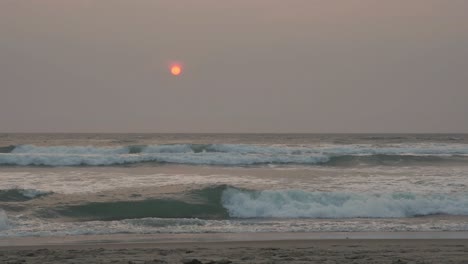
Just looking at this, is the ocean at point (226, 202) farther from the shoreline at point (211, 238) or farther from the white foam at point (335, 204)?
the shoreline at point (211, 238)

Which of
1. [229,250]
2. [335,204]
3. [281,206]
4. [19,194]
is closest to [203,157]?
[19,194]

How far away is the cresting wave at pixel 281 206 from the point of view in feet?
45.1

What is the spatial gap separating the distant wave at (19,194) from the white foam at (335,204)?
5.27m

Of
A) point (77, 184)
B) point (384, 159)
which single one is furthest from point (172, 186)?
point (384, 159)

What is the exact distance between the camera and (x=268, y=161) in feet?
99.3

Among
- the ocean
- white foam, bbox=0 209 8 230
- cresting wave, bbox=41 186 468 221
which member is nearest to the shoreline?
the ocean

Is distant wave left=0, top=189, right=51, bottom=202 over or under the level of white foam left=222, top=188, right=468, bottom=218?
over

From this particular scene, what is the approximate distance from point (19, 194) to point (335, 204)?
868 centimetres

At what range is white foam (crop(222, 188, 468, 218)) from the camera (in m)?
13.8

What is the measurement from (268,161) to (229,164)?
2347 mm

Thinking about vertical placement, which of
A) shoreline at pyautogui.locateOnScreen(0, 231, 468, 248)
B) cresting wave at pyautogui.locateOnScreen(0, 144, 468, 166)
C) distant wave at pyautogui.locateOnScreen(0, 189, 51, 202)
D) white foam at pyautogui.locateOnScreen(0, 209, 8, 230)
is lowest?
shoreline at pyautogui.locateOnScreen(0, 231, 468, 248)

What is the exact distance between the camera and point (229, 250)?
8.66 m

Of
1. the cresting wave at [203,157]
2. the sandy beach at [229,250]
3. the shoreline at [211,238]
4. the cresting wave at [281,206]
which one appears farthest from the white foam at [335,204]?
the cresting wave at [203,157]

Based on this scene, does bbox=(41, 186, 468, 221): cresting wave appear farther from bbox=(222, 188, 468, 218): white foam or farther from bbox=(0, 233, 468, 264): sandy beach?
bbox=(0, 233, 468, 264): sandy beach
